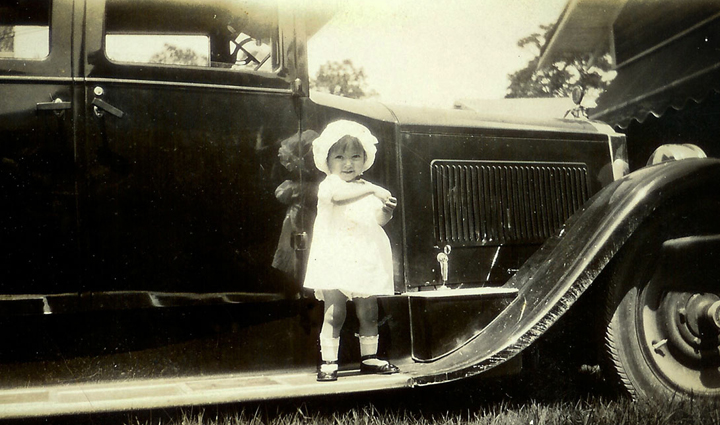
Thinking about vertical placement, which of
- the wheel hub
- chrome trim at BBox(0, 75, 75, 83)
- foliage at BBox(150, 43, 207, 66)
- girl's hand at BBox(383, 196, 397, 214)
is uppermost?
foliage at BBox(150, 43, 207, 66)

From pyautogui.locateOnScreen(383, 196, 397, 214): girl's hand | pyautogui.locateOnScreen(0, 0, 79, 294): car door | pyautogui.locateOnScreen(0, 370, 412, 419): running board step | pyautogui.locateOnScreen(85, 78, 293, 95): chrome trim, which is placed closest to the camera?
pyautogui.locateOnScreen(0, 370, 412, 419): running board step

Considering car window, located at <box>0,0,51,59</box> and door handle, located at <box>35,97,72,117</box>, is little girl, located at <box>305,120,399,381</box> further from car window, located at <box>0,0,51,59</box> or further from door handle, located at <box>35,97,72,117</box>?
car window, located at <box>0,0,51,59</box>

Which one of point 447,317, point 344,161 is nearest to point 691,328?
point 447,317

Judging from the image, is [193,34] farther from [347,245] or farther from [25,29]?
[347,245]

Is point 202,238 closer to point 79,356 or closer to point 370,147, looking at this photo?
point 79,356

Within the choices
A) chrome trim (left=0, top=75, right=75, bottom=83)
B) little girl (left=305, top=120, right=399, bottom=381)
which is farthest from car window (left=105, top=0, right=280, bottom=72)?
little girl (left=305, top=120, right=399, bottom=381)

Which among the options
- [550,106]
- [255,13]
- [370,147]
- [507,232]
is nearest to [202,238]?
[370,147]
